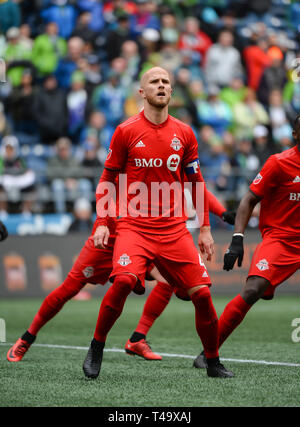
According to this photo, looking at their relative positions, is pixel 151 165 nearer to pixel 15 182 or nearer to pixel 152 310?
pixel 152 310

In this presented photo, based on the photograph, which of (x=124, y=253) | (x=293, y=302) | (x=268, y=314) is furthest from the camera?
(x=293, y=302)

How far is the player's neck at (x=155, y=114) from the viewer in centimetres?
621

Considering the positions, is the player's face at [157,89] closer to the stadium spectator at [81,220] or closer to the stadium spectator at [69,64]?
the stadium spectator at [81,220]

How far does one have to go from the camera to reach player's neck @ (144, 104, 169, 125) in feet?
20.4

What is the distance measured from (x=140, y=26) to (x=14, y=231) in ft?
21.1

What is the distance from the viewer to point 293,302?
13422 mm

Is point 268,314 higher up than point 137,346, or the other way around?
point 137,346

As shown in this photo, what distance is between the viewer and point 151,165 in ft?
20.1

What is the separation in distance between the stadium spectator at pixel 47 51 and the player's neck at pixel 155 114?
10.6m

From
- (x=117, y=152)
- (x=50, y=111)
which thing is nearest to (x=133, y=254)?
(x=117, y=152)

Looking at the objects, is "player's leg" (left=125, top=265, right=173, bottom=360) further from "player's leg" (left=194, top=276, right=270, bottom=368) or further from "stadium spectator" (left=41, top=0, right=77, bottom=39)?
"stadium spectator" (left=41, top=0, right=77, bottom=39)

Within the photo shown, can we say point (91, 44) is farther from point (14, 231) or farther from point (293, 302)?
point (293, 302)

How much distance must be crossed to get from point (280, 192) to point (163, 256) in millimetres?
1283

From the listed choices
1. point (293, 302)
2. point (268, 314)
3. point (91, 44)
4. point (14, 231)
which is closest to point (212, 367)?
point (268, 314)
